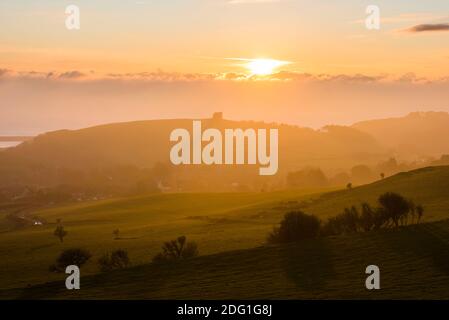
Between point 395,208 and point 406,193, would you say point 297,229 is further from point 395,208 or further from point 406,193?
point 406,193

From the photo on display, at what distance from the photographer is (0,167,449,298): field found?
54.4 m

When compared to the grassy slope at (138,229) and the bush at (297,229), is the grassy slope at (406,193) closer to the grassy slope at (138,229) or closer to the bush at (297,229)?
the grassy slope at (138,229)

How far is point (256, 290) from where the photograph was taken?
53.1m

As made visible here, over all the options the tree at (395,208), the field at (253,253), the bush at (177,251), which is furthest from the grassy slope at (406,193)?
the bush at (177,251)

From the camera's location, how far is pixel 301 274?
58.1 meters

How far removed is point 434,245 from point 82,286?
3151cm

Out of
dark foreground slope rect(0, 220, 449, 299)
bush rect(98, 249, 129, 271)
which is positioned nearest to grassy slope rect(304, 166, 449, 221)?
dark foreground slope rect(0, 220, 449, 299)

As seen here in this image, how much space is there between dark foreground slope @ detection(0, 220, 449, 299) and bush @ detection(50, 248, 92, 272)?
44.2 feet

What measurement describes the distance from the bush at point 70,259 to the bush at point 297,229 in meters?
21.1

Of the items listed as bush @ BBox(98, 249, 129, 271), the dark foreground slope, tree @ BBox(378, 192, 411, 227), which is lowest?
the dark foreground slope

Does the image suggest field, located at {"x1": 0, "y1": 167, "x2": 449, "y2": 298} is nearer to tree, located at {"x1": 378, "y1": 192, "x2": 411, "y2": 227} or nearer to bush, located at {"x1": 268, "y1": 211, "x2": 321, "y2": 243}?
bush, located at {"x1": 268, "y1": 211, "x2": 321, "y2": 243}

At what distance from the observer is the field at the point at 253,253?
54438mm

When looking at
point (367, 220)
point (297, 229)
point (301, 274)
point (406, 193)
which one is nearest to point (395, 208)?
point (367, 220)
